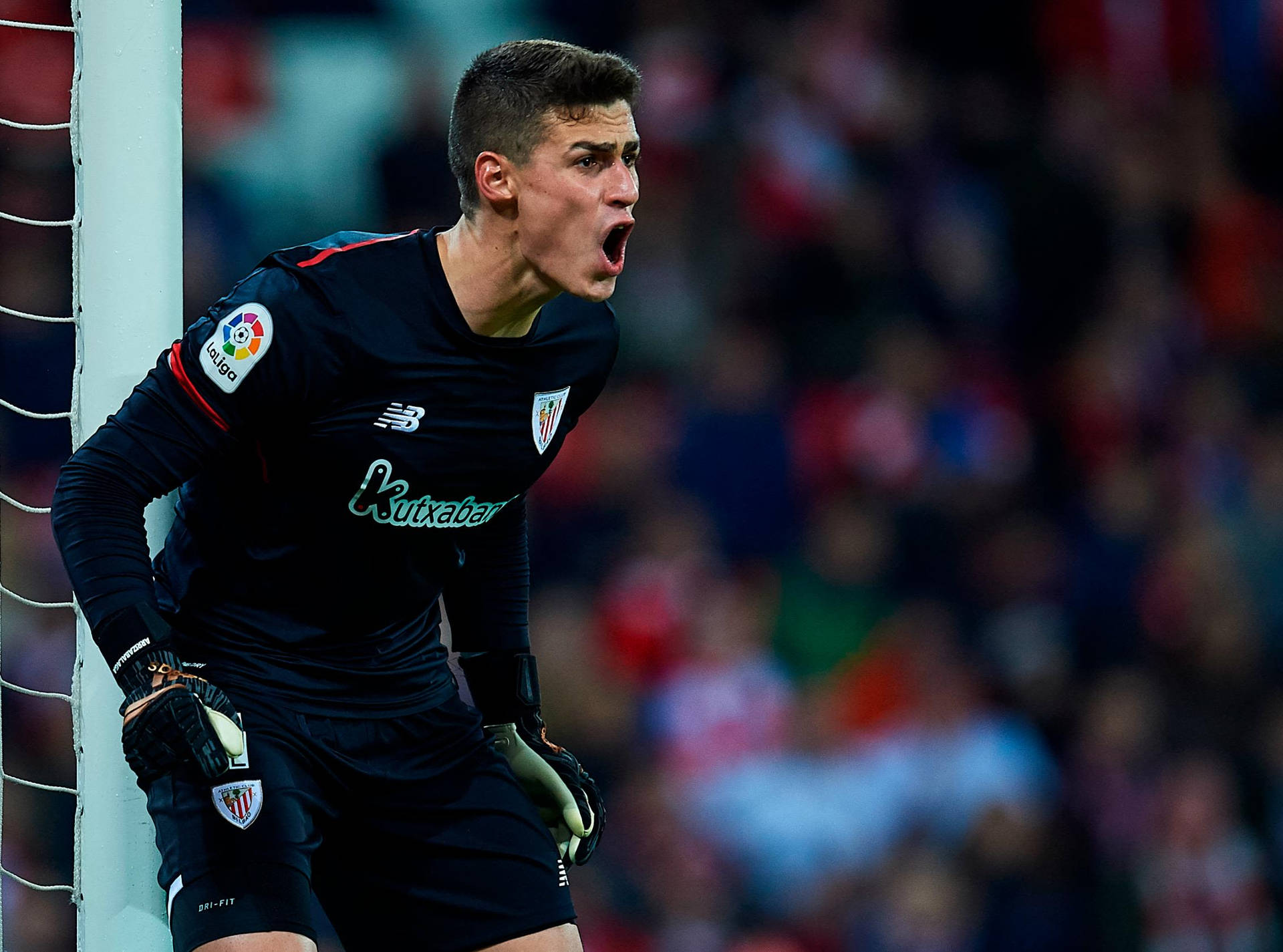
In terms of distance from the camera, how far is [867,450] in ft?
21.6

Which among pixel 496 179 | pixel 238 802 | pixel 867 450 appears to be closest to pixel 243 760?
pixel 238 802

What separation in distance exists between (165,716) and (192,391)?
448mm

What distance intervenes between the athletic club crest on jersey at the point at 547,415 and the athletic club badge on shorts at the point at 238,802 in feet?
2.24

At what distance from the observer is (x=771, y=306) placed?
271 inches

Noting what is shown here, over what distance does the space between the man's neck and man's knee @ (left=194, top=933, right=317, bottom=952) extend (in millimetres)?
918

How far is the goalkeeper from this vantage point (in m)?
2.26

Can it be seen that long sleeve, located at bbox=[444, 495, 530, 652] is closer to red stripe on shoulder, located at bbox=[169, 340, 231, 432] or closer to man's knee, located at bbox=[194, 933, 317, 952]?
red stripe on shoulder, located at bbox=[169, 340, 231, 432]

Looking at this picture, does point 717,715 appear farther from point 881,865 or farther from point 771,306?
point 771,306

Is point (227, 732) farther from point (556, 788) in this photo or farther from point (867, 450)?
point (867, 450)

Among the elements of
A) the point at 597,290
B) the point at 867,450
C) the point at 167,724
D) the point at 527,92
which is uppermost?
Result: the point at 527,92

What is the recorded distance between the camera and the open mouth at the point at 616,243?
8.26ft

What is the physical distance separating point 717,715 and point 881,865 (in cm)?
74

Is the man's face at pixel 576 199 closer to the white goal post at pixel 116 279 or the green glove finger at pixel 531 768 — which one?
the white goal post at pixel 116 279

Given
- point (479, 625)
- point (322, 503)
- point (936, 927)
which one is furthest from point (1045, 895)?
point (322, 503)
